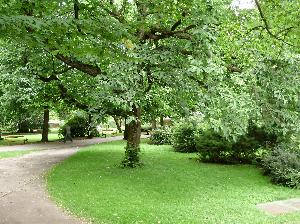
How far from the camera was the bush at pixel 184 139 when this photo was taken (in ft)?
83.3

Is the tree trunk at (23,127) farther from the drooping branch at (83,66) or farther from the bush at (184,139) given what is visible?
the drooping branch at (83,66)

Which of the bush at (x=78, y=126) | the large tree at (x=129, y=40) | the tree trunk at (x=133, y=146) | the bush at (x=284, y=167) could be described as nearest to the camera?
the large tree at (x=129, y=40)

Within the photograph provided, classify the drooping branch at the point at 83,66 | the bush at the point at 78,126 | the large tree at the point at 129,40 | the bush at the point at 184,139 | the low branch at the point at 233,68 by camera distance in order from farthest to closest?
1. the bush at the point at 78,126
2. the bush at the point at 184,139
3. the drooping branch at the point at 83,66
4. the low branch at the point at 233,68
5. the large tree at the point at 129,40

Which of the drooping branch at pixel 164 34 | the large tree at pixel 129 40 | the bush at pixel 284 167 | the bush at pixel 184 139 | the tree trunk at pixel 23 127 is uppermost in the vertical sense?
the drooping branch at pixel 164 34

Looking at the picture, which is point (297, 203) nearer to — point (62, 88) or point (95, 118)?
point (95, 118)

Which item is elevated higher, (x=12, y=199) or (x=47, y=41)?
(x=47, y=41)

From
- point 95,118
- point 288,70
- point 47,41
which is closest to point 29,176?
point 95,118

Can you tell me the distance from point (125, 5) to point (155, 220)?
9927 millimetres

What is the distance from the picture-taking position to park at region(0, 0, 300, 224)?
32.4ft

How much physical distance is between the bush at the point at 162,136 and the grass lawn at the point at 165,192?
1080cm

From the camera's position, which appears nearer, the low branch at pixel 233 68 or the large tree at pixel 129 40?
the large tree at pixel 129 40

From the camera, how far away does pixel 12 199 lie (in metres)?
12.0

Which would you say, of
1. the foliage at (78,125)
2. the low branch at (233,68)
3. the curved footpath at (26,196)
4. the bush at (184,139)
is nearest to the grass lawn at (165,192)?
the curved footpath at (26,196)

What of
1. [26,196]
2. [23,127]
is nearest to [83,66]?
[26,196]
